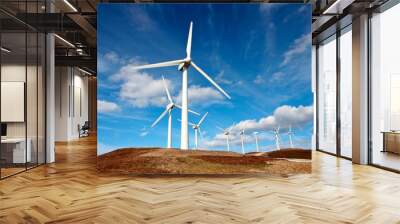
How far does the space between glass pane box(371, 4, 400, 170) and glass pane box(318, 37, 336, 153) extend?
2.20 m

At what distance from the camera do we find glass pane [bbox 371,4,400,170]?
6.95m

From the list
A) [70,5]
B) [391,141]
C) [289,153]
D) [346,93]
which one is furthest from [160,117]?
[346,93]

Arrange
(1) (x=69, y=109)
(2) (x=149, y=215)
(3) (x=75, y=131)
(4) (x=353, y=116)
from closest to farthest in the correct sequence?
(2) (x=149, y=215) < (4) (x=353, y=116) < (1) (x=69, y=109) < (3) (x=75, y=131)

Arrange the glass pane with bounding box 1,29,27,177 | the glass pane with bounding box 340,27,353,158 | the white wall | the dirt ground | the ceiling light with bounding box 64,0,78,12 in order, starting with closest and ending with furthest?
the glass pane with bounding box 1,29,27,177, the dirt ground, the ceiling light with bounding box 64,0,78,12, the glass pane with bounding box 340,27,353,158, the white wall

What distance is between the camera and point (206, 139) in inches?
258

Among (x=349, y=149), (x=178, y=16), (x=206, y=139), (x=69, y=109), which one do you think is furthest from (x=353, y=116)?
(x=69, y=109)

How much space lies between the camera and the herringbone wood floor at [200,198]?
3.88 m

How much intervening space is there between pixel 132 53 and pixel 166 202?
3067mm

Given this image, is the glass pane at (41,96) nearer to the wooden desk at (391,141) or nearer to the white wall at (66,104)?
the wooden desk at (391,141)

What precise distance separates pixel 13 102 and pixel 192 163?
3.42 m

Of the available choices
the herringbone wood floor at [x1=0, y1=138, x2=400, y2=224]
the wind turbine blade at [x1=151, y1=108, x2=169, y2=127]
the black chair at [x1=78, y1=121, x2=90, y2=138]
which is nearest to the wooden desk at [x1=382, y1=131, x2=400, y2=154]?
the herringbone wood floor at [x1=0, y1=138, x2=400, y2=224]

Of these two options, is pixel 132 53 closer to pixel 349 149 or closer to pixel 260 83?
pixel 260 83

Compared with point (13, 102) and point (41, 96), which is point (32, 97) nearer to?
point (41, 96)

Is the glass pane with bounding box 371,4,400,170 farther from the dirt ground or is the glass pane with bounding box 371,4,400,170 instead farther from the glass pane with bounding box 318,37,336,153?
the glass pane with bounding box 318,37,336,153
